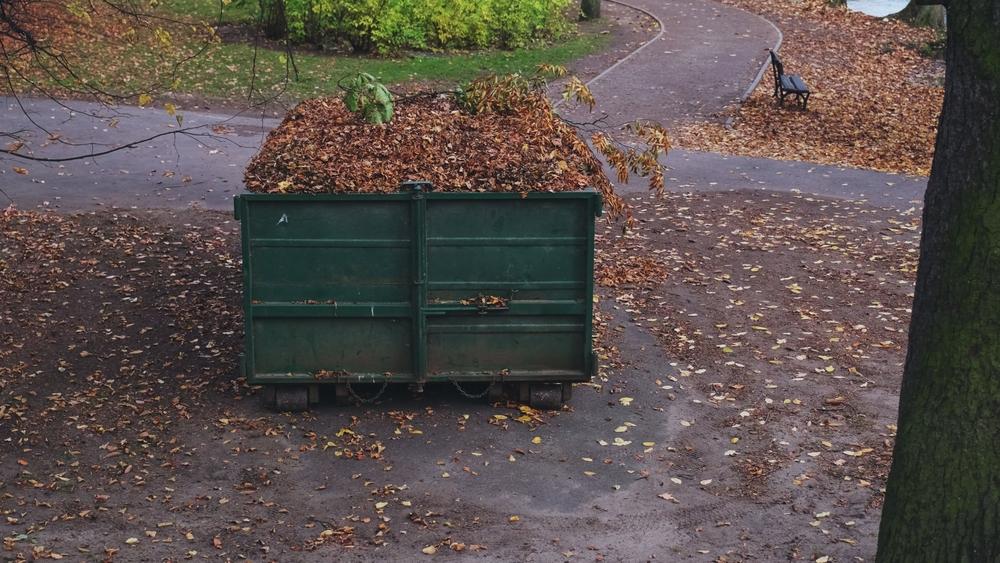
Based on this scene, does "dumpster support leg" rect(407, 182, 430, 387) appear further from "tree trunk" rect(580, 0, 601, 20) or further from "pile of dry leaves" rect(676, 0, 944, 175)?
"tree trunk" rect(580, 0, 601, 20)

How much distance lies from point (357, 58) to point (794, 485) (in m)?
18.0

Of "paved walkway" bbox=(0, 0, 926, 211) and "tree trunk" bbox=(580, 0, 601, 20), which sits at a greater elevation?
"tree trunk" bbox=(580, 0, 601, 20)

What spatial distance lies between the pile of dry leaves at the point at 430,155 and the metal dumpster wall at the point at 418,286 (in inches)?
7.7

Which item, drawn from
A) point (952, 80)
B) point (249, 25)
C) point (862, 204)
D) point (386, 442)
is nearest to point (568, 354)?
point (386, 442)

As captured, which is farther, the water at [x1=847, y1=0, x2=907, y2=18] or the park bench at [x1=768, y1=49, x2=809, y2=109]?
the water at [x1=847, y1=0, x2=907, y2=18]

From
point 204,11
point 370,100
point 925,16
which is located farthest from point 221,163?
point 925,16

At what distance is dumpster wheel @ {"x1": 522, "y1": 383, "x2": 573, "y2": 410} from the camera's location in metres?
8.54

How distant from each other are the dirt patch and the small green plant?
2196mm

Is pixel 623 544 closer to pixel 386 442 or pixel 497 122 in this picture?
pixel 386 442

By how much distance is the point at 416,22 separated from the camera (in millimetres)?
24562

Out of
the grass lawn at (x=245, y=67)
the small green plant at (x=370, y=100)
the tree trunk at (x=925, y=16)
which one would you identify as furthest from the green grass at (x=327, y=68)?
the small green plant at (x=370, y=100)

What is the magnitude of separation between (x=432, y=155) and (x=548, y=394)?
6.47ft

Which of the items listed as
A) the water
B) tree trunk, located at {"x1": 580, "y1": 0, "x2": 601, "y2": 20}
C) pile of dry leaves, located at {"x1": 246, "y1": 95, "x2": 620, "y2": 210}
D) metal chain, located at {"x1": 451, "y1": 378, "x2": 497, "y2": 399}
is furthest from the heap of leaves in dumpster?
the water

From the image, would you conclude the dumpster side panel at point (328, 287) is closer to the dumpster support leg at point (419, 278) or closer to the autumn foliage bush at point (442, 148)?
the dumpster support leg at point (419, 278)
